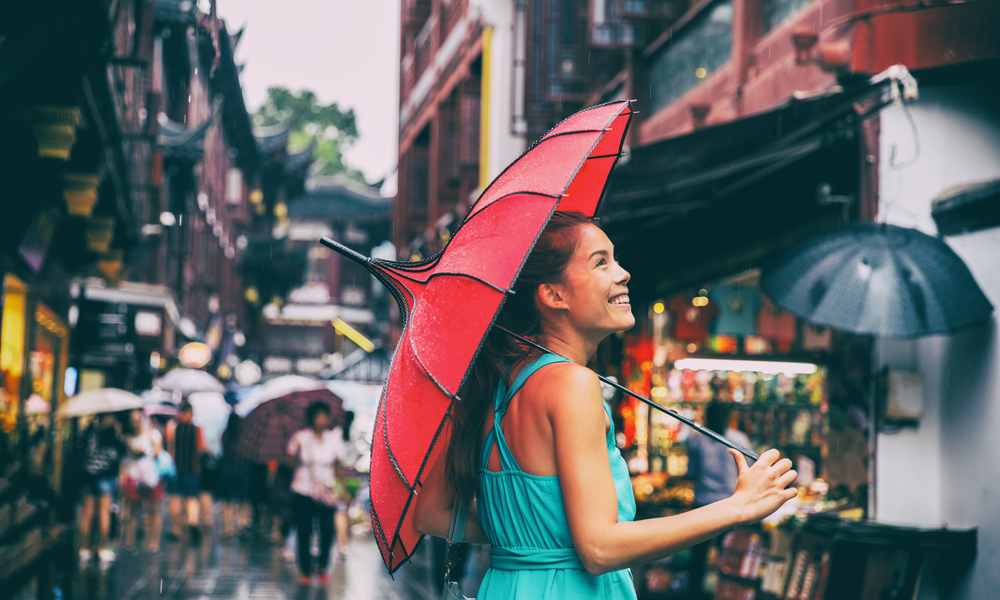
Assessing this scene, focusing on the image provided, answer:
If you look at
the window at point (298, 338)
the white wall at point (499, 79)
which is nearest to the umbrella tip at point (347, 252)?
the white wall at point (499, 79)

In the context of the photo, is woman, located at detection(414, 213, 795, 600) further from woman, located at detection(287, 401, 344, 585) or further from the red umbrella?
the red umbrella

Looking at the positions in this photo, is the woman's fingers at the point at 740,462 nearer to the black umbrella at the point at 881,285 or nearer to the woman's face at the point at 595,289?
Answer: the woman's face at the point at 595,289

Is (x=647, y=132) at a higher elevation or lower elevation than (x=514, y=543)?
higher

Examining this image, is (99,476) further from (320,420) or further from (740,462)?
A: (740,462)

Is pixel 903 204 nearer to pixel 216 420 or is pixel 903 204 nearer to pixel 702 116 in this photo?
pixel 702 116

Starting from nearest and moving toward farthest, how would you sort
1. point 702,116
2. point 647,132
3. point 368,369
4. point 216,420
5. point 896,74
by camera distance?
point 896,74, point 702,116, point 647,132, point 216,420, point 368,369

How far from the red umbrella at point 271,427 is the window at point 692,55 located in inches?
246

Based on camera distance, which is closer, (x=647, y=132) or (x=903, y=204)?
(x=903, y=204)

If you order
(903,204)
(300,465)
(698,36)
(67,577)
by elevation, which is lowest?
(67,577)

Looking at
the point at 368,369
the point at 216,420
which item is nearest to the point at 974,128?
the point at 216,420

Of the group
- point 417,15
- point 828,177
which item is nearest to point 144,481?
point 828,177

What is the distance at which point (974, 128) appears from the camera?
759cm

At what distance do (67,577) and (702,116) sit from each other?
8539 millimetres

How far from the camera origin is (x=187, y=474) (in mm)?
16188
